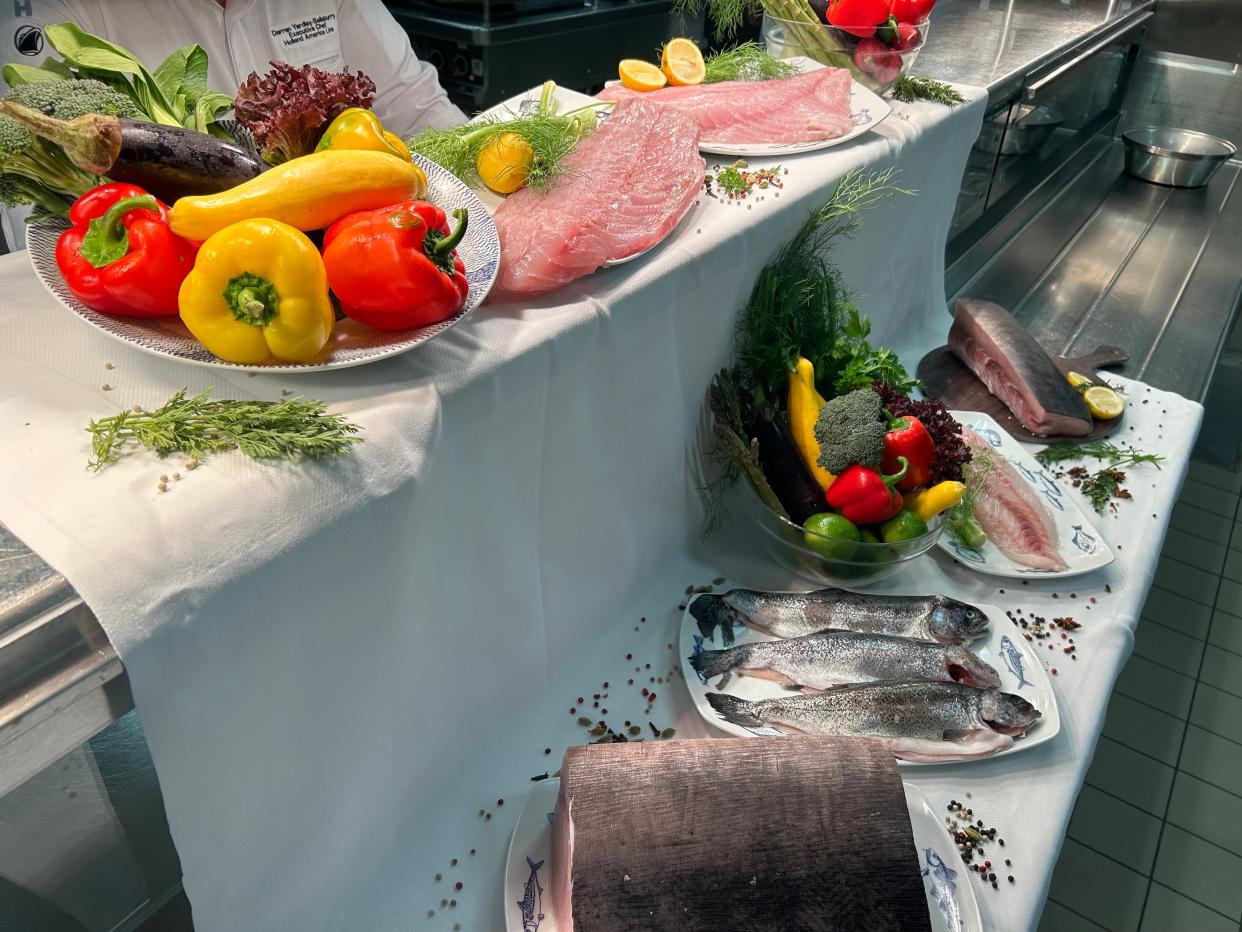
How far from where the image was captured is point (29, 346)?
88cm

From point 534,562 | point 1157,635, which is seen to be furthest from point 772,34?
point 1157,635

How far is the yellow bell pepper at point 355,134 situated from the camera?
989 mm

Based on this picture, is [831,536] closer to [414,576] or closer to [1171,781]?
[414,576]

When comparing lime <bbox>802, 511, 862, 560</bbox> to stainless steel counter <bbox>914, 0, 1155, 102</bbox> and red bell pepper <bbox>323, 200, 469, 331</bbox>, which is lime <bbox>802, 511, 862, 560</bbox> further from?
stainless steel counter <bbox>914, 0, 1155, 102</bbox>

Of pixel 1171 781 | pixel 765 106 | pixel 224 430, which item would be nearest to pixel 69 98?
pixel 224 430

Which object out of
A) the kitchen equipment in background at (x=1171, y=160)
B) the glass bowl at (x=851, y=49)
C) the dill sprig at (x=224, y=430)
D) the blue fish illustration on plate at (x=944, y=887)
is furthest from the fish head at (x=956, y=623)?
the kitchen equipment in background at (x=1171, y=160)

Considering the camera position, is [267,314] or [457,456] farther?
[457,456]

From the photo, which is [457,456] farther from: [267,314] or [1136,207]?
[1136,207]

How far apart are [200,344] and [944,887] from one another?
99 centimetres

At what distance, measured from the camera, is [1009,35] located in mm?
2842

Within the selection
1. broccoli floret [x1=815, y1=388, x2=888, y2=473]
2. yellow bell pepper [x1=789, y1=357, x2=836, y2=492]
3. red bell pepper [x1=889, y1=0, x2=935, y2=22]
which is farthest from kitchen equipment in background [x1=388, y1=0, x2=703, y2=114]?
broccoli floret [x1=815, y1=388, x2=888, y2=473]

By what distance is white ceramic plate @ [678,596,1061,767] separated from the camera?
1.20 metres

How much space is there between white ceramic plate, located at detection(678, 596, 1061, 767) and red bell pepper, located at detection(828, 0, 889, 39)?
1.26 metres

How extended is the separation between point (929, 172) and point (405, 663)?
5.46 feet
